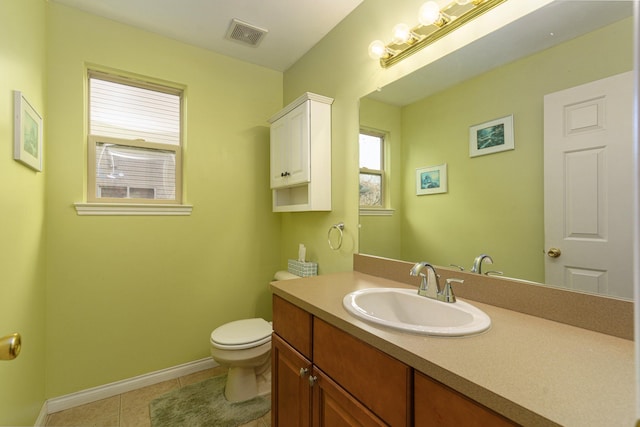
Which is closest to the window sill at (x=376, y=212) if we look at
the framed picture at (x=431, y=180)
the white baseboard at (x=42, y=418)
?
the framed picture at (x=431, y=180)

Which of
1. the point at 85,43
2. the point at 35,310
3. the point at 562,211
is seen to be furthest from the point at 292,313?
the point at 85,43

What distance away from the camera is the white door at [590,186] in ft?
2.69

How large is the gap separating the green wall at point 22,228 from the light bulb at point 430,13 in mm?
1749

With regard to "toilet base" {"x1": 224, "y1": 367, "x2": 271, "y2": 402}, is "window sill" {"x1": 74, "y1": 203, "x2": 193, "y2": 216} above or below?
above

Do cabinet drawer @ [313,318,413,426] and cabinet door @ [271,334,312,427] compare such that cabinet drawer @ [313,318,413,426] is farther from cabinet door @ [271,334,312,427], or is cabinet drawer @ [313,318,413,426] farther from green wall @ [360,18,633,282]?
green wall @ [360,18,633,282]

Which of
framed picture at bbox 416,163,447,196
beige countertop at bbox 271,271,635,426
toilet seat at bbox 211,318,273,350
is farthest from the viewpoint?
toilet seat at bbox 211,318,273,350

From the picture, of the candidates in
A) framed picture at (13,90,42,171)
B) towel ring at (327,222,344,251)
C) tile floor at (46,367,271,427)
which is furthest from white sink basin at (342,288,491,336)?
framed picture at (13,90,42,171)

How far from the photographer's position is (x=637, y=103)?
0.26 m

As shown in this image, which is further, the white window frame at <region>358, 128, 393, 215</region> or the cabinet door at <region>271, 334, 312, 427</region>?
the white window frame at <region>358, 128, 393, 215</region>

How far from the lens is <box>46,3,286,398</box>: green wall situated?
1820 millimetres

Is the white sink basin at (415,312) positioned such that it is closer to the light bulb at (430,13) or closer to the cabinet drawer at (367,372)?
the cabinet drawer at (367,372)

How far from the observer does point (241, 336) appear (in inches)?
72.6

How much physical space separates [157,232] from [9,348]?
1.55 metres

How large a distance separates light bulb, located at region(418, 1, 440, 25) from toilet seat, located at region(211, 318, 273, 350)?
6.52ft
